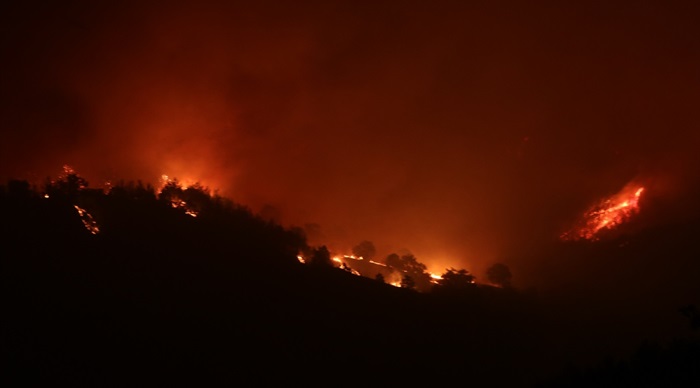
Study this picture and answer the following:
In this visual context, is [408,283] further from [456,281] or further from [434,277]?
[434,277]

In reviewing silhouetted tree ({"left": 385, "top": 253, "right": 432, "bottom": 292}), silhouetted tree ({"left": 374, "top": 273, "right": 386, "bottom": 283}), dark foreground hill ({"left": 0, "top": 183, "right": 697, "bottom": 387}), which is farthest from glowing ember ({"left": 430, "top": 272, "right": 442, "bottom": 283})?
silhouetted tree ({"left": 374, "top": 273, "right": 386, "bottom": 283})

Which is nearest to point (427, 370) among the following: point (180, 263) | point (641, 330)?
point (180, 263)

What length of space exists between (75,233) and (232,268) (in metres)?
8.74

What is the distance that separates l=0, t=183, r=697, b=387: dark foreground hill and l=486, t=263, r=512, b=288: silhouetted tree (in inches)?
58.5

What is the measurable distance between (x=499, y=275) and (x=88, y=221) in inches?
1068

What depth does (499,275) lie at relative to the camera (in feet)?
150

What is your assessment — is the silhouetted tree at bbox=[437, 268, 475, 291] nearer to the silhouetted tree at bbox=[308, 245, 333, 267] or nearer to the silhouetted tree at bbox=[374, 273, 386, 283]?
the silhouetted tree at bbox=[374, 273, 386, 283]

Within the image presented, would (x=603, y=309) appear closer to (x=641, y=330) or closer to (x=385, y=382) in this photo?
(x=641, y=330)

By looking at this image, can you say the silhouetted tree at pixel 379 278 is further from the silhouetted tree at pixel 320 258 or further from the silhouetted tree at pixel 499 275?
the silhouetted tree at pixel 499 275

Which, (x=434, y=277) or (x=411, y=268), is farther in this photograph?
(x=434, y=277)

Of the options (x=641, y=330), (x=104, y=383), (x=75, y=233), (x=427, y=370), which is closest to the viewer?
(x=104, y=383)

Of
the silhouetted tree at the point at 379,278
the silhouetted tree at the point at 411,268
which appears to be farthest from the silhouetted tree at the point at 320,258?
the silhouetted tree at the point at 411,268

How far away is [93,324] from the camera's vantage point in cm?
2955

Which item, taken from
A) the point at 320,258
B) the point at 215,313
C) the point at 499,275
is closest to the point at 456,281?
the point at 499,275
